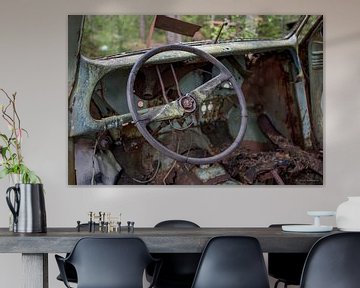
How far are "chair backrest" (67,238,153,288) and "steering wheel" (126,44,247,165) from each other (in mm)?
2117

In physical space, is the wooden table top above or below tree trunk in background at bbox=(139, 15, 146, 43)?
below

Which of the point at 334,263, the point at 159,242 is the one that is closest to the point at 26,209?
the point at 159,242

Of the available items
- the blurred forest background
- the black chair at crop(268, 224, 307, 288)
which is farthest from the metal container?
the blurred forest background

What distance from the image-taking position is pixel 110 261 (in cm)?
339

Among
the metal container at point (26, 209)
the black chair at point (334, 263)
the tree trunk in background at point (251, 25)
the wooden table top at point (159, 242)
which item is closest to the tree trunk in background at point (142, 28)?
the tree trunk in background at point (251, 25)

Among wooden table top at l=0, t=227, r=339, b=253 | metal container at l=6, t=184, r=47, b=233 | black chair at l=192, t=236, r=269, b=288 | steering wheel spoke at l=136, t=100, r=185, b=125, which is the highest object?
steering wheel spoke at l=136, t=100, r=185, b=125

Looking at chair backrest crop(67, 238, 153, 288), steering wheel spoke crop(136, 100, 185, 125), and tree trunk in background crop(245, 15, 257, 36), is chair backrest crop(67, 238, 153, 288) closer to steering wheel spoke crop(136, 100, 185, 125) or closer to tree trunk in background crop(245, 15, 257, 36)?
steering wheel spoke crop(136, 100, 185, 125)

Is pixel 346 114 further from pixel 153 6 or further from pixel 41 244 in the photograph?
pixel 41 244

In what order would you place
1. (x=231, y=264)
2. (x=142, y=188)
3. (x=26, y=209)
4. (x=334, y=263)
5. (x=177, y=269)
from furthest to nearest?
1. (x=142, y=188)
2. (x=177, y=269)
3. (x=26, y=209)
4. (x=231, y=264)
5. (x=334, y=263)

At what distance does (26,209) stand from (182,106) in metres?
2.16

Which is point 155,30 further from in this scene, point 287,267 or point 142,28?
point 287,267

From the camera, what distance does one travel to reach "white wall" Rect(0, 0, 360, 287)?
5.47 metres

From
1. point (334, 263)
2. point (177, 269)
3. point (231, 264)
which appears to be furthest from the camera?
point (177, 269)

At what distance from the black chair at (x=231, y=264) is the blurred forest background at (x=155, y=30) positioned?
2490 mm
